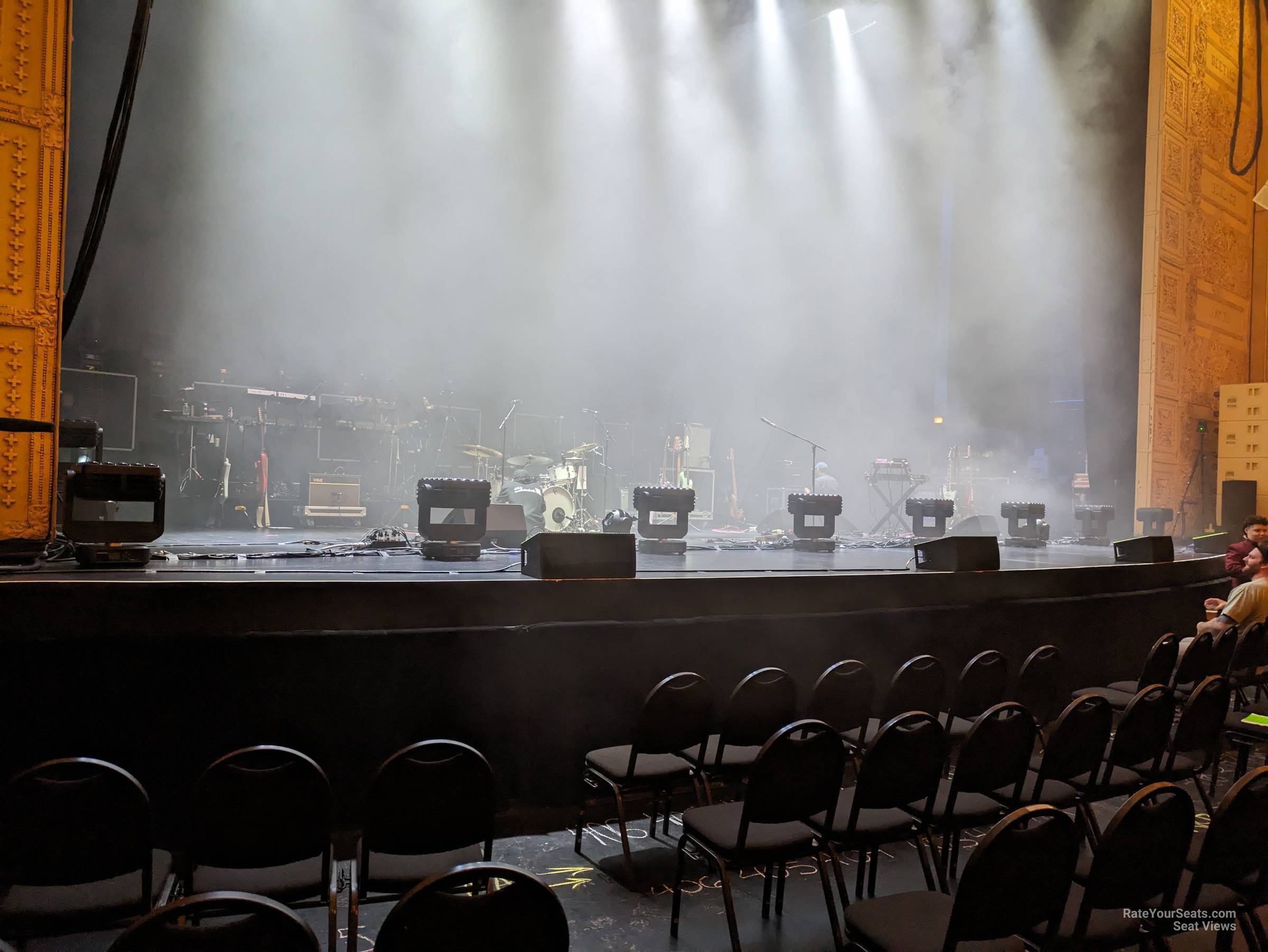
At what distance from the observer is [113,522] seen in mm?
3678

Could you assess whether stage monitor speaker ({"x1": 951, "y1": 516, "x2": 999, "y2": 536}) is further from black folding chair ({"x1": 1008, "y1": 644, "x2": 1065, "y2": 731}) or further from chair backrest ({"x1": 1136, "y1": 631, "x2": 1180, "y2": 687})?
black folding chair ({"x1": 1008, "y1": 644, "x2": 1065, "y2": 731})

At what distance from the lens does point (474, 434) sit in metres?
10.3

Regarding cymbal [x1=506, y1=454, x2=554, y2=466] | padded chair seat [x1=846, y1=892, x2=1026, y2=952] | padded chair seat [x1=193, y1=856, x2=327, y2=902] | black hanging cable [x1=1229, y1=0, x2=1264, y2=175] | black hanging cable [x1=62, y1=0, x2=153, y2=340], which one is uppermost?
black hanging cable [x1=1229, y1=0, x2=1264, y2=175]

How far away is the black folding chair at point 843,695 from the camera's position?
10.4 ft

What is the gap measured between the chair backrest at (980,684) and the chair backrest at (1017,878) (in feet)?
6.05

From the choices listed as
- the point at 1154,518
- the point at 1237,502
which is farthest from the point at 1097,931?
the point at 1237,502

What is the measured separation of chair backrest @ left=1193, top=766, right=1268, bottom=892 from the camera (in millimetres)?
1972

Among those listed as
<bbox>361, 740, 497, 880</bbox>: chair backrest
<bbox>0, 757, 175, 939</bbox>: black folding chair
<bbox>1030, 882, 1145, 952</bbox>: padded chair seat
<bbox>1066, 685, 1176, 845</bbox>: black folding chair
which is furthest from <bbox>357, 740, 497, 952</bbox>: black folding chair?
<bbox>1066, 685, 1176, 845</bbox>: black folding chair

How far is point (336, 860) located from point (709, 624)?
2.05 meters

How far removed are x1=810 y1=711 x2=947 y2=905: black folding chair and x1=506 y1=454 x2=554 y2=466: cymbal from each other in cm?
664

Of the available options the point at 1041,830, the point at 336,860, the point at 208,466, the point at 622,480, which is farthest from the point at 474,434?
the point at 1041,830

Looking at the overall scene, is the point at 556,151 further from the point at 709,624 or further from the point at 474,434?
the point at 709,624

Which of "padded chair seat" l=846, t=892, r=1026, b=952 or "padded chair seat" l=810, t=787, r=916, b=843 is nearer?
"padded chair seat" l=846, t=892, r=1026, b=952

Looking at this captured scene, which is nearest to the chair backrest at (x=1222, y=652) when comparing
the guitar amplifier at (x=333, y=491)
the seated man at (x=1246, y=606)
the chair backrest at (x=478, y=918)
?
the seated man at (x=1246, y=606)
